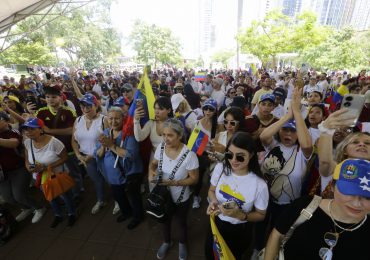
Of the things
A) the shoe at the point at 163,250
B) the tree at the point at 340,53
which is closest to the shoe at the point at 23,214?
the shoe at the point at 163,250

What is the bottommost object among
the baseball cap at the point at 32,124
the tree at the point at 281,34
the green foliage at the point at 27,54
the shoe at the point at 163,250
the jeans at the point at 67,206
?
the shoe at the point at 163,250

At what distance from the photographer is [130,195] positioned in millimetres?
3418

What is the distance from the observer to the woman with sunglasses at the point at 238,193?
202 cm

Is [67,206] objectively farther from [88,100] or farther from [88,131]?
[88,100]

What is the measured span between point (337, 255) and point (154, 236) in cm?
262

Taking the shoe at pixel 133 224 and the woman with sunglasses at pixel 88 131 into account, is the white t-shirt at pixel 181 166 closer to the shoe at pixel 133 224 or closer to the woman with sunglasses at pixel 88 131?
the shoe at pixel 133 224

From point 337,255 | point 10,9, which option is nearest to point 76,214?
point 337,255

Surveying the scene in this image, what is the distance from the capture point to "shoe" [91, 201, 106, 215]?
396 cm

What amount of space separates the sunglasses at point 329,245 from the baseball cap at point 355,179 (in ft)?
1.12

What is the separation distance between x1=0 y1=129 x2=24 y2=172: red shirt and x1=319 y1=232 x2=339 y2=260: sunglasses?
4223 millimetres

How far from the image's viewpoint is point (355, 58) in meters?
23.3

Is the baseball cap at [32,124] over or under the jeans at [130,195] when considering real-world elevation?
over

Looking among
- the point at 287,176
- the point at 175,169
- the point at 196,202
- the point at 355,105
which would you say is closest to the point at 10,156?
the point at 175,169

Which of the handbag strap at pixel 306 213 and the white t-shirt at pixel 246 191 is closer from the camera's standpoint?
the handbag strap at pixel 306 213
